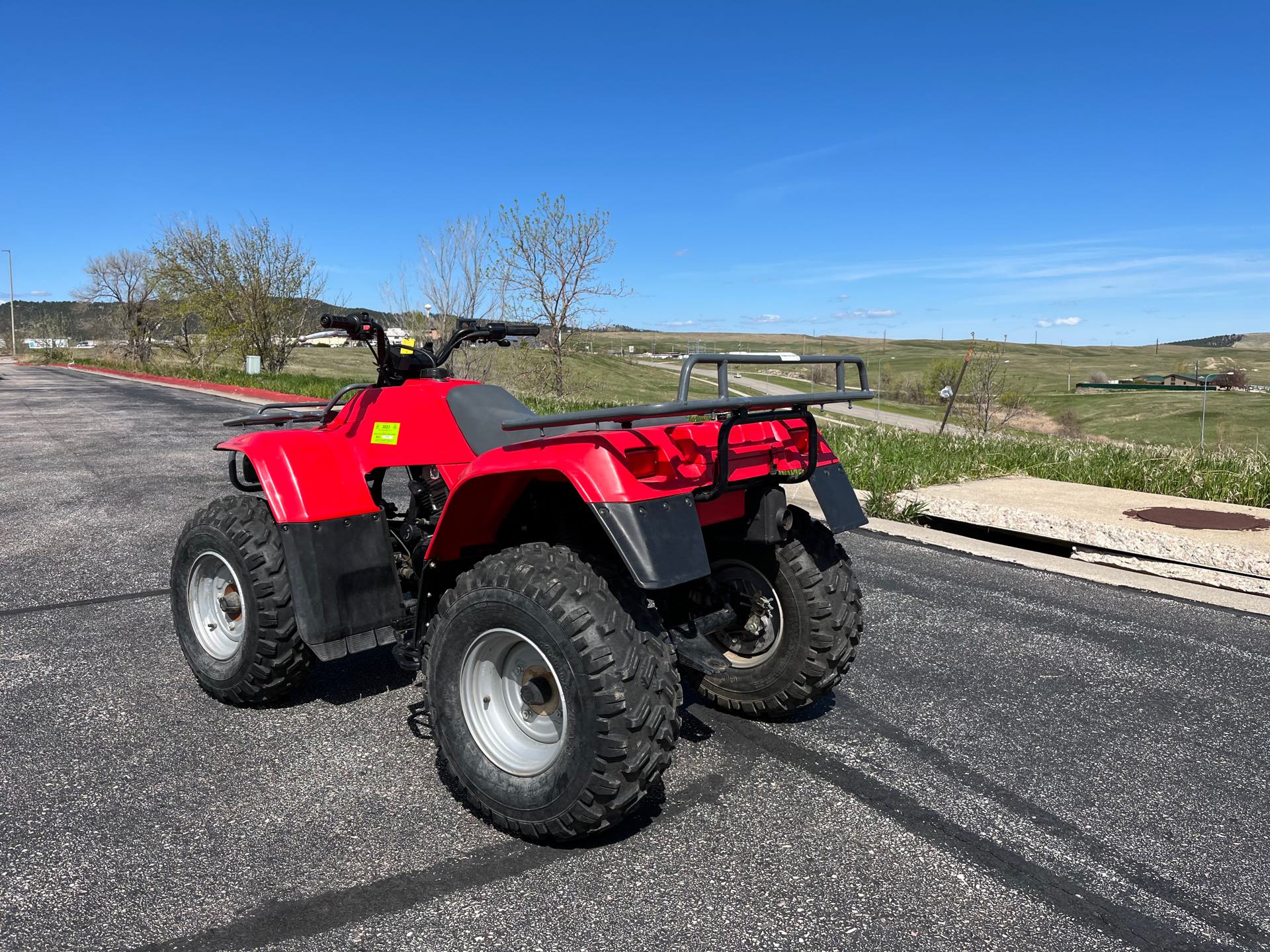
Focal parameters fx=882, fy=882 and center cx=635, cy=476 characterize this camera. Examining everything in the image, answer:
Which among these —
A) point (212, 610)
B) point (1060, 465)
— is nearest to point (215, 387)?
point (1060, 465)

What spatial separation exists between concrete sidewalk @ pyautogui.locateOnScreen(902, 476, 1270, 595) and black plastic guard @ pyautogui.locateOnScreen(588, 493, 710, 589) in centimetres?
478

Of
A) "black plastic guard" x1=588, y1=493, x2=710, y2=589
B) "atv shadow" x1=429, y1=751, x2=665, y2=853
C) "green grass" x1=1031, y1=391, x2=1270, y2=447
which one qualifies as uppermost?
"black plastic guard" x1=588, y1=493, x2=710, y2=589

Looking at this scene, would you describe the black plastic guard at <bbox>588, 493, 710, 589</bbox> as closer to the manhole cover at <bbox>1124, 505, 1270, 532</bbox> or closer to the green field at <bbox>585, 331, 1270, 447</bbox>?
the green field at <bbox>585, 331, 1270, 447</bbox>

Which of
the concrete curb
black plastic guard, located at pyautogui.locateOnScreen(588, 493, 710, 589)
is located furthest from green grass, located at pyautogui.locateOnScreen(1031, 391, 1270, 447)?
black plastic guard, located at pyautogui.locateOnScreen(588, 493, 710, 589)

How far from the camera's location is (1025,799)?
308 cm

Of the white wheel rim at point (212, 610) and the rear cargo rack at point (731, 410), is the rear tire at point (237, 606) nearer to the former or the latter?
the white wheel rim at point (212, 610)

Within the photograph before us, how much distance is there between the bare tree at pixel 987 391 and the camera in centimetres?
4244

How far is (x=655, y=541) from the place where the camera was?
2.57 metres

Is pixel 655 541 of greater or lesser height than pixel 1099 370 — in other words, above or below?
below

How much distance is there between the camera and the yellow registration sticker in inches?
138

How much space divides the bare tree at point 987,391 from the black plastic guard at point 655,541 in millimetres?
38892

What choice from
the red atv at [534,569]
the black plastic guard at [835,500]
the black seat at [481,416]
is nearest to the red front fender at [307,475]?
the red atv at [534,569]

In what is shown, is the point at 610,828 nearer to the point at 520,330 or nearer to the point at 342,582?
the point at 342,582

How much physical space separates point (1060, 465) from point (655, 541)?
833 centimetres
